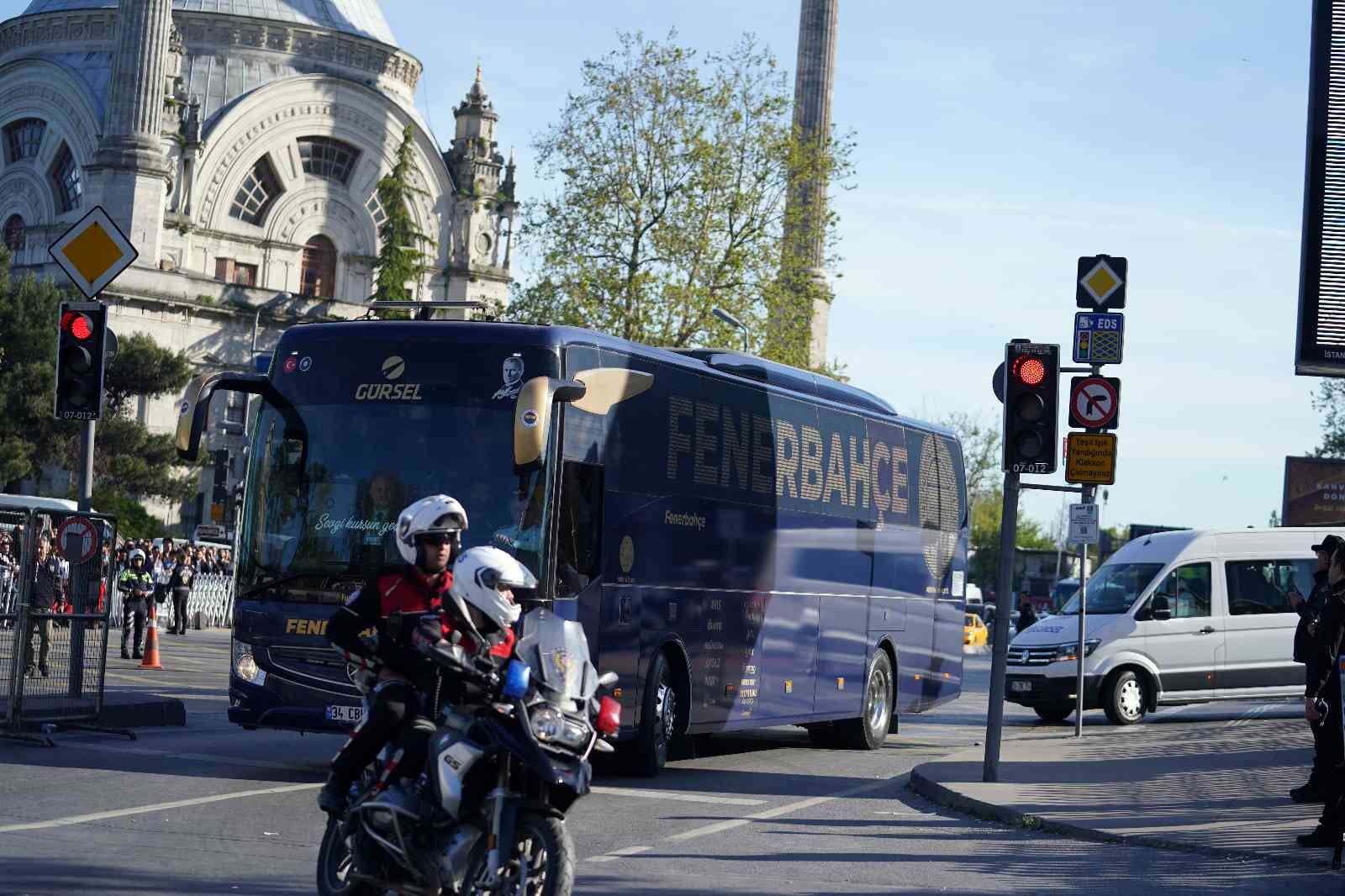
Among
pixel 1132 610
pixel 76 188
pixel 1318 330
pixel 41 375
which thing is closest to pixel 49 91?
pixel 76 188

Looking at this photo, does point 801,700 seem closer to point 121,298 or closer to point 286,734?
point 286,734

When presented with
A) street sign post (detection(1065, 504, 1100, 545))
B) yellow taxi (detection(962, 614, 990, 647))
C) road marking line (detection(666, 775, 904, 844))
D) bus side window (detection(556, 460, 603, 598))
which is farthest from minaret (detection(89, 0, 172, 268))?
bus side window (detection(556, 460, 603, 598))

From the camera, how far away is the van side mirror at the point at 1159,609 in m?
25.6

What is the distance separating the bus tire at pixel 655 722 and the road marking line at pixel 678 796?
72cm

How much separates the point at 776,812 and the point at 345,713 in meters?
3.05

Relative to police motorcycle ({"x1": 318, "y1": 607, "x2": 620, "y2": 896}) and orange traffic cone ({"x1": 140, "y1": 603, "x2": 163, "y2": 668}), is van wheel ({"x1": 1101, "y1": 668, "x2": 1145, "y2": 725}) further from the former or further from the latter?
police motorcycle ({"x1": 318, "y1": 607, "x2": 620, "y2": 896})

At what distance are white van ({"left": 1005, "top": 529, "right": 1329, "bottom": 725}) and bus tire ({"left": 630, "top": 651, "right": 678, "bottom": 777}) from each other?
10.2 metres

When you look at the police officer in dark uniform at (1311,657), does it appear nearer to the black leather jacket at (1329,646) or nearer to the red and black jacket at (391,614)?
the black leather jacket at (1329,646)

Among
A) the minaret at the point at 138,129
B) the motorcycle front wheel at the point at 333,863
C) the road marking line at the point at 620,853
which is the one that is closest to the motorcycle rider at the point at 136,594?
the road marking line at the point at 620,853

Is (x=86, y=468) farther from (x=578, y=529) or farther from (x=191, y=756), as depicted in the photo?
(x=578, y=529)

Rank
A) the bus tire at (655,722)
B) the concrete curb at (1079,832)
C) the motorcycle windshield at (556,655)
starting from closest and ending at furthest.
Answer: the motorcycle windshield at (556,655), the concrete curb at (1079,832), the bus tire at (655,722)

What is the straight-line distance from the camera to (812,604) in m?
18.7

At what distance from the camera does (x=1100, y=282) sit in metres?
19.3

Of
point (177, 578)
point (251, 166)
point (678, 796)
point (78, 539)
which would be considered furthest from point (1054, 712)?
point (251, 166)
